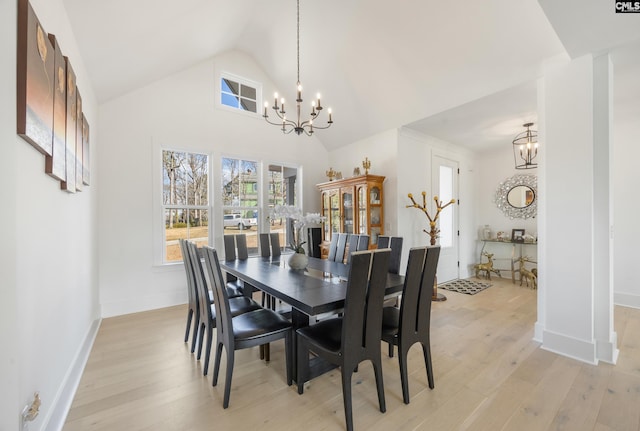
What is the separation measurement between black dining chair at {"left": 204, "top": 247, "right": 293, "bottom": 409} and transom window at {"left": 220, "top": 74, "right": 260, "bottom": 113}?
11.2 ft

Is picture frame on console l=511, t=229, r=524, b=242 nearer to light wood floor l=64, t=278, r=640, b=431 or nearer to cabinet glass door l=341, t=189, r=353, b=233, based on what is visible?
light wood floor l=64, t=278, r=640, b=431

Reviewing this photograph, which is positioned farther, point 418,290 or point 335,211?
point 335,211

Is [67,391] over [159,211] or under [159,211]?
under

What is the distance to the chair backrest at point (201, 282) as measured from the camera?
2201mm

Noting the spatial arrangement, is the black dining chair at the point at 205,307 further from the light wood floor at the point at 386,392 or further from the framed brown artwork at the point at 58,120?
the framed brown artwork at the point at 58,120

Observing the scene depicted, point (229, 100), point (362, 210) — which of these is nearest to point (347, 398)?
point (362, 210)

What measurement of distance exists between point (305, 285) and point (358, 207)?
8.20 ft

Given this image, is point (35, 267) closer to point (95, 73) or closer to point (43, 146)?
point (43, 146)

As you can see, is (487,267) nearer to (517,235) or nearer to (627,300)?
(517,235)

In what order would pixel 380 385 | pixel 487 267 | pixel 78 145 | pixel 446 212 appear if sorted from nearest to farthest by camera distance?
pixel 380 385, pixel 78 145, pixel 446 212, pixel 487 267

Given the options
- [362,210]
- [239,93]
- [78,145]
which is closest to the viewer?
[78,145]

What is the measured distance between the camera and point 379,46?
3451 millimetres

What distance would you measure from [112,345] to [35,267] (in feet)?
6.10

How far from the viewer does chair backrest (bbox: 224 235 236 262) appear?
338 centimetres
